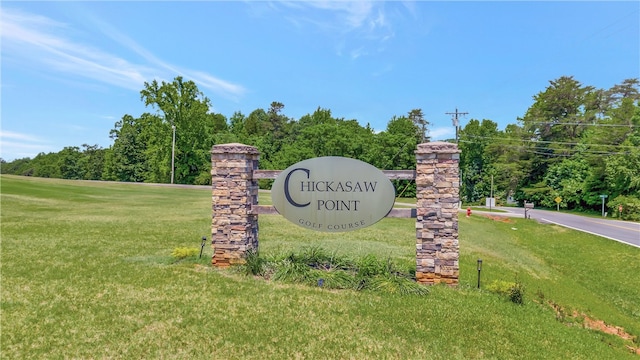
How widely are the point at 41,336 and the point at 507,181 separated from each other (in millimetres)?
59754

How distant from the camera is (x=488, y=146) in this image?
60.9m

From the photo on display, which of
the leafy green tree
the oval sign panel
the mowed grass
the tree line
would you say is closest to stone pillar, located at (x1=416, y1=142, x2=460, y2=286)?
the mowed grass

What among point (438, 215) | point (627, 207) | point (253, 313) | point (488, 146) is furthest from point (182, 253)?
point (488, 146)

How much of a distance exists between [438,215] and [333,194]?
7.76ft

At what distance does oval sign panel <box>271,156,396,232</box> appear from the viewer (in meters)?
8.12

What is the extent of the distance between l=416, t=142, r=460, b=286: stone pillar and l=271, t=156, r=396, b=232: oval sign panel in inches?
30.8

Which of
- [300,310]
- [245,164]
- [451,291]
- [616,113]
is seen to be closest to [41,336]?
[300,310]

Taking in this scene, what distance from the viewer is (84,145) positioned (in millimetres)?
86438

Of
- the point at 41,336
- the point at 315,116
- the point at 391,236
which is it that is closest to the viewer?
the point at 41,336

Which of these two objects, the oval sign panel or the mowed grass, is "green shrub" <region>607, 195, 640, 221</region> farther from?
the oval sign panel

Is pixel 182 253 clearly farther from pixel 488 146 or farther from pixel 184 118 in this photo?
pixel 488 146

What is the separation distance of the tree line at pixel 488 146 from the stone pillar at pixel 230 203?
109 ft

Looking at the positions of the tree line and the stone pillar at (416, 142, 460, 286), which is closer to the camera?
the stone pillar at (416, 142, 460, 286)

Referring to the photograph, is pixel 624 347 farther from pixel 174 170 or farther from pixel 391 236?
pixel 174 170
